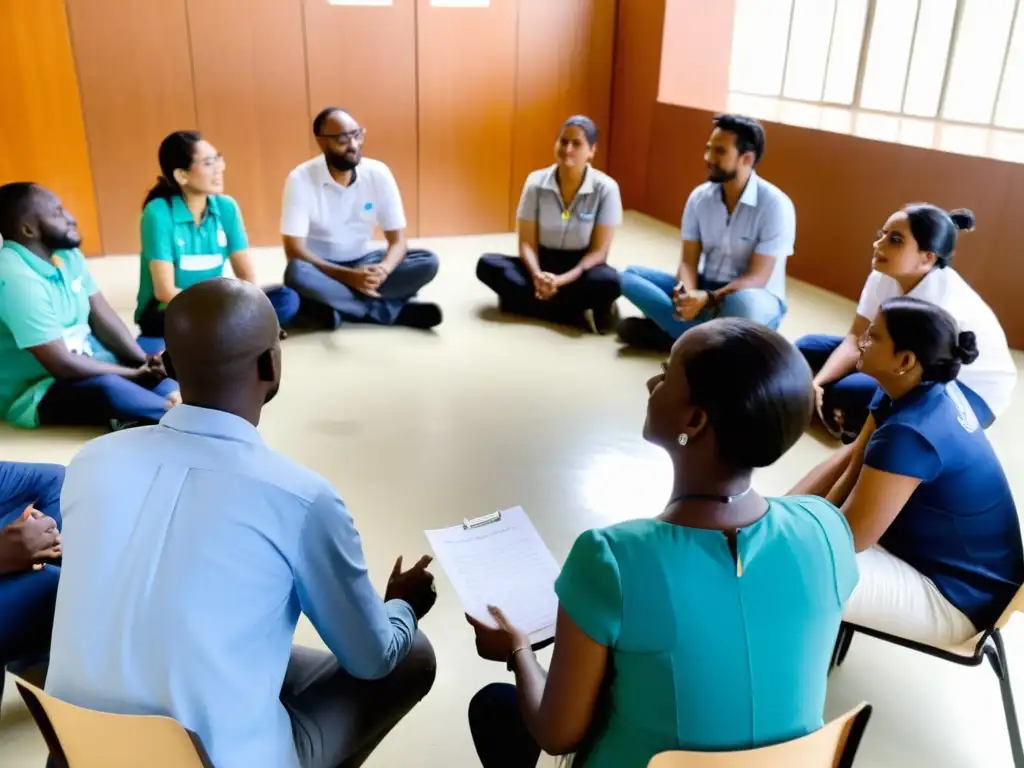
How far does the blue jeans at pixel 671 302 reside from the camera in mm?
3678

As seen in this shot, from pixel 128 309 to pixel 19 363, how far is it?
1.50m

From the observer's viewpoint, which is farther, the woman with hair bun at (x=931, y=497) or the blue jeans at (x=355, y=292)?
the blue jeans at (x=355, y=292)

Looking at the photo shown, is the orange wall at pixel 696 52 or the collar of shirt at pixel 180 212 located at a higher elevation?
the orange wall at pixel 696 52

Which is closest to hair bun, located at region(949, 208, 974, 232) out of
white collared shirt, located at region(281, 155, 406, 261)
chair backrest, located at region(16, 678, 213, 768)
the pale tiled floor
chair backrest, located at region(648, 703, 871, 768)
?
the pale tiled floor

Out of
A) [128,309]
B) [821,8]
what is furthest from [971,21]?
[128,309]

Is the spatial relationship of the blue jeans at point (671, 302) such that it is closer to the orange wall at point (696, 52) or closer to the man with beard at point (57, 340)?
the man with beard at point (57, 340)

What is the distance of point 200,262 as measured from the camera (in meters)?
3.58

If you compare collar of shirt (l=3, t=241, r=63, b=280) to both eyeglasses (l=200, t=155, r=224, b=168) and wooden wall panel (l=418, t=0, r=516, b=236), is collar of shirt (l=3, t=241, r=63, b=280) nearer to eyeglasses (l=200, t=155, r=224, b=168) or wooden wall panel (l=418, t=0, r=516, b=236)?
eyeglasses (l=200, t=155, r=224, b=168)

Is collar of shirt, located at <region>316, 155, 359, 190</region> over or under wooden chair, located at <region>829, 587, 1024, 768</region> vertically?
over

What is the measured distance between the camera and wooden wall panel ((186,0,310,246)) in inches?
209

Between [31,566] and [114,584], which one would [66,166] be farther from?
[114,584]

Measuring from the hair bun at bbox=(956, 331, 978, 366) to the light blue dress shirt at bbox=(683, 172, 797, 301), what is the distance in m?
2.08

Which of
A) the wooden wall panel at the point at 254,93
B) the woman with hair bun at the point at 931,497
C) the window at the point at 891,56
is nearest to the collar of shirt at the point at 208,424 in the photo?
the woman with hair bun at the point at 931,497

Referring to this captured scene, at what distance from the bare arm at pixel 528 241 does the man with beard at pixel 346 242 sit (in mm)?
486
